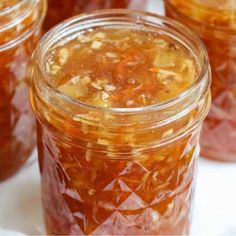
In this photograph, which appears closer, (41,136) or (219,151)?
(41,136)

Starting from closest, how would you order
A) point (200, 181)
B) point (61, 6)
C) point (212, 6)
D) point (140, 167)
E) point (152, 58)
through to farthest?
point (140, 167) → point (152, 58) → point (212, 6) → point (200, 181) → point (61, 6)

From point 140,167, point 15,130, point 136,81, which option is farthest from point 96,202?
point 15,130

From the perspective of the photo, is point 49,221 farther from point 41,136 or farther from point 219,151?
point 219,151

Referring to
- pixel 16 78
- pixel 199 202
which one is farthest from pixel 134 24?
pixel 199 202

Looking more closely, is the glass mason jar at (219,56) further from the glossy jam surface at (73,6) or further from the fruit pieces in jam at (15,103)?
the fruit pieces in jam at (15,103)

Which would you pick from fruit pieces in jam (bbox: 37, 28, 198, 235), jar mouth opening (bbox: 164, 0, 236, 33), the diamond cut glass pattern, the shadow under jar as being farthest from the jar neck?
jar mouth opening (bbox: 164, 0, 236, 33)

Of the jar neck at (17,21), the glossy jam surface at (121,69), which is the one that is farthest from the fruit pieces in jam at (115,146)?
the jar neck at (17,21)
